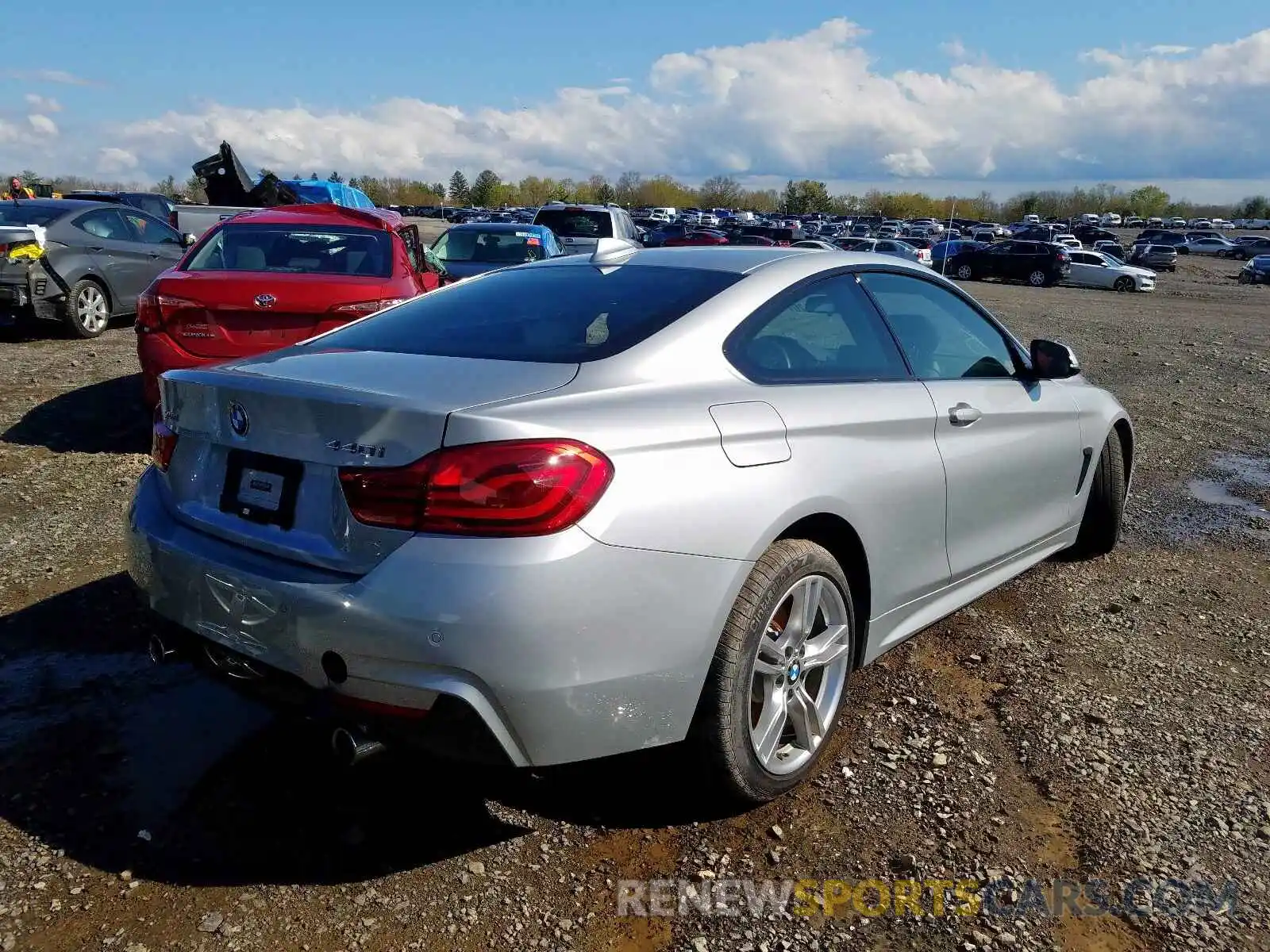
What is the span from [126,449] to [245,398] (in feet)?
15.1

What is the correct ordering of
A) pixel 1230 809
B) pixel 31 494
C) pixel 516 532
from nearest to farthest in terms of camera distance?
pixel 516 532, pixel 1230 809, pixel 31 494

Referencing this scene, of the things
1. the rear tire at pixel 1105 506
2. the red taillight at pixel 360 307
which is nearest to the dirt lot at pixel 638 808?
the rear tire at pixel 1105 506

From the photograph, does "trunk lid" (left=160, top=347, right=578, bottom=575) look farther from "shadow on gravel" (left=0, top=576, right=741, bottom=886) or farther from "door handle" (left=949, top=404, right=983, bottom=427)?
"door handle" (left=949, top=404, right=983, bottom=427)

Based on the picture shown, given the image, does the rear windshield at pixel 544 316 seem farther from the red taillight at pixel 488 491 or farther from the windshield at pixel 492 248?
the windshield at pixel 492 248

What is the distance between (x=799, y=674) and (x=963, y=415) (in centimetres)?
122

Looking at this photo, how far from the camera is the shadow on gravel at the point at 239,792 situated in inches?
99.7

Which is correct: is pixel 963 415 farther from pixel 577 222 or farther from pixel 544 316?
pixel 577 222

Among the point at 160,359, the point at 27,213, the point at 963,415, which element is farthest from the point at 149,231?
the point at 963,415

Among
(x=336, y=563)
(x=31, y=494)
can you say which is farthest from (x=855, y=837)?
(x=31, y=494)

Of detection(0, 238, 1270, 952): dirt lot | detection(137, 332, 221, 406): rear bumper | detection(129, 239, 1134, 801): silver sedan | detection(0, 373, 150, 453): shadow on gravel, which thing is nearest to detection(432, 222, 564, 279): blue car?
detection(0, 373, 150, 453): shadow on gravel

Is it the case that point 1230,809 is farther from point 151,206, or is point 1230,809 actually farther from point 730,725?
point 151,206

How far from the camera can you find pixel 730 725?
252 centimetres

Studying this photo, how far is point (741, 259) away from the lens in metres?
3.35

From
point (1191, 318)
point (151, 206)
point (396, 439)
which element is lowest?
point (1191, 318)
